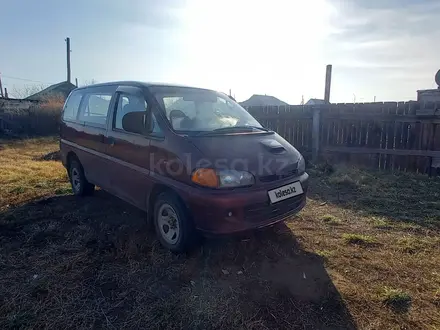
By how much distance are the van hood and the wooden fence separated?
491 centimetres

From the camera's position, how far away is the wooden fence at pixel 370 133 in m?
6.70

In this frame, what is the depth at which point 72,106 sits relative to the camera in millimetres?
5121

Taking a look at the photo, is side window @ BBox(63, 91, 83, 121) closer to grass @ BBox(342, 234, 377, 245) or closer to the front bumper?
the front bumper

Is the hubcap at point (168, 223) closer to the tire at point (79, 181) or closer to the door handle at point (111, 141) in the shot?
the door handle at point (111, 141)

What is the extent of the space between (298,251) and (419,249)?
4.41 ft

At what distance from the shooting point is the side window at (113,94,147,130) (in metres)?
3.49

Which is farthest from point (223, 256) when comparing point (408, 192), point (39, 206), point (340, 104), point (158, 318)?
point (340, 104)

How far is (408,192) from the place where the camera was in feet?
18.1

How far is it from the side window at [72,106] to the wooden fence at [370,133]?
5.52 m

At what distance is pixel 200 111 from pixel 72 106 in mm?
2742

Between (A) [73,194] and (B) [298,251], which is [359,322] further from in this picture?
(A) [73,194]

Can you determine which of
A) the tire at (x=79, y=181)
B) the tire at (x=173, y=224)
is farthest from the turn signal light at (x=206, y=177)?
the tire at (x=79, y=181)

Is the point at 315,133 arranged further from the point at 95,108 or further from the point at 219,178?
the point at 219,178

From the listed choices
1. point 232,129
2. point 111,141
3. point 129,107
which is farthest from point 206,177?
point 111,141
